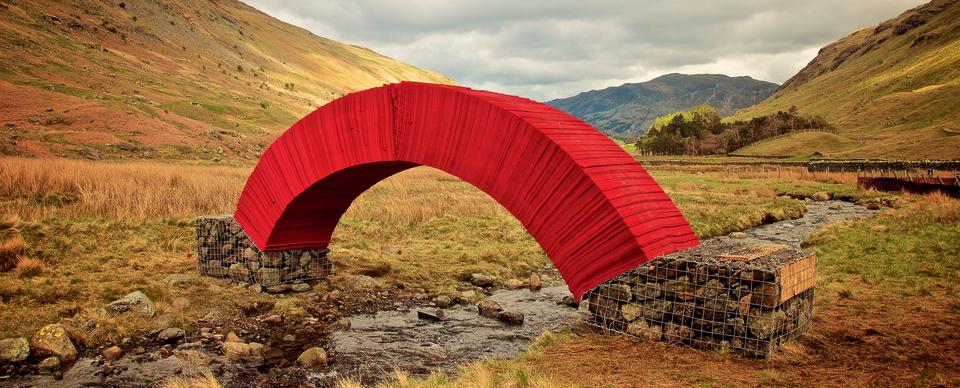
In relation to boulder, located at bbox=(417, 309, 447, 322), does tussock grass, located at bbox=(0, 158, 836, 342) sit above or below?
above

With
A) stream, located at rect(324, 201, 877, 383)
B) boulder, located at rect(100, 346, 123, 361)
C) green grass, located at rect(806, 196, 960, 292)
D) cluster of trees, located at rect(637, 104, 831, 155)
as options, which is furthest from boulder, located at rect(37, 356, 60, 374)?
cluster of trees, located at rect(637, 104, 831, 155)

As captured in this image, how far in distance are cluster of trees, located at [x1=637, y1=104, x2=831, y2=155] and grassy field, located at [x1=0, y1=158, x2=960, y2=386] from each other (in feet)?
249

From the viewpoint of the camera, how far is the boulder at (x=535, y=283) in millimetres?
13219

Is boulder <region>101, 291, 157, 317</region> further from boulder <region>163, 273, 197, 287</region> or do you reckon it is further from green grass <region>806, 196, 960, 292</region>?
green grass <region>806, 196, 960, 292</region>

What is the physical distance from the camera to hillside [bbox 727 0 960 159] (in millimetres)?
70625

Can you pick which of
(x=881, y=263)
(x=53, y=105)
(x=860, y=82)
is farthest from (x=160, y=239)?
(x=860, y=82)

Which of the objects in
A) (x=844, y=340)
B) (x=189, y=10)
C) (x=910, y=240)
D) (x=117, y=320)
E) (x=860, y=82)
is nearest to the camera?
(x=844, y=340)

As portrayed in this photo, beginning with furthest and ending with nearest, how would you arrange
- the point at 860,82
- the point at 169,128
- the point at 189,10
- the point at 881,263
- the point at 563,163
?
the point at 860,82, the point at 189,10, the point at 169,128, the point at 881,263, the point at 563,163

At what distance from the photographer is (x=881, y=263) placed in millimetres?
11758

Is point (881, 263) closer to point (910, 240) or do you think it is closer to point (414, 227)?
point (910, 240)

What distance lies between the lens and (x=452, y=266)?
14727 millimetres

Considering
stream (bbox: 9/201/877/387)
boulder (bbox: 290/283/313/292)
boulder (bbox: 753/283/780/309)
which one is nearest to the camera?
boulder (bbox: 753/283/780/309)

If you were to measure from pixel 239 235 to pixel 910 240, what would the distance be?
14.5 meters

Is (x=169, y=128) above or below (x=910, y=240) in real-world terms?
→ above
